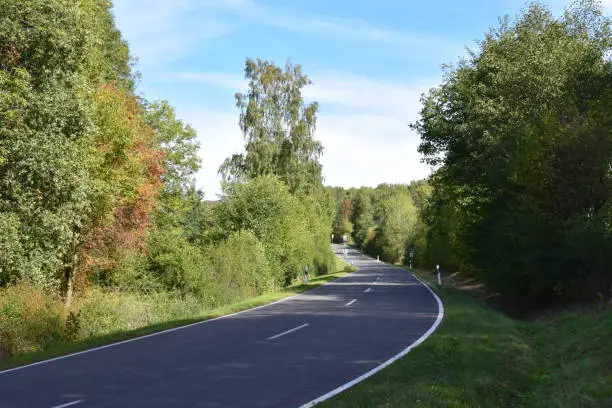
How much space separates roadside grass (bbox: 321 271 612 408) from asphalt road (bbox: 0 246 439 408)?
80cm

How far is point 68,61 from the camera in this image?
17609 mm

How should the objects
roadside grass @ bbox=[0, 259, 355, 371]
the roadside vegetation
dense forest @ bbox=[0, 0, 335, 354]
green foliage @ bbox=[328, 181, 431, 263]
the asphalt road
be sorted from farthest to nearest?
green foliage @ bbox=[328, 181, 431, 263] < dense forest @ bbox=[0, 0, 335, 354] < roadside grass @ bbox=[0, 259, 355, 371] < the roadside vegetation < the asphalt road

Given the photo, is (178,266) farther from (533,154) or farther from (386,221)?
(386,221)

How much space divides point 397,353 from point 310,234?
4483 cm

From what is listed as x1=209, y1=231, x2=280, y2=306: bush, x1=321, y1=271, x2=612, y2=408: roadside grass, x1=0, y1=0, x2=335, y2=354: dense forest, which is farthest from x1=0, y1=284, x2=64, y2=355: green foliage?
x1=321, y1=271, x2=612, y2=408: roadside grass


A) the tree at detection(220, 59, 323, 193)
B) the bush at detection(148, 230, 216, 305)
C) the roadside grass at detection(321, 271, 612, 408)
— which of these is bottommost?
the roadside grass at detection(321, 271, 612, 408)

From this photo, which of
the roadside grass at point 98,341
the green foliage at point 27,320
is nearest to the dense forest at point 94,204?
the green foliage at point 27,320

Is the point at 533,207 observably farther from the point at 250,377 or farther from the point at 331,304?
the point at 250,377

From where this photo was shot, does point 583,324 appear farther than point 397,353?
Yes

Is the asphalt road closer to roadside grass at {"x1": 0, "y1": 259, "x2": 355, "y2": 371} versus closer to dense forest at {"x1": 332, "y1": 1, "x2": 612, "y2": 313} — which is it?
roadside grass at {"x1": 0, "y1": 259, "x2": 355, "y2": 371}

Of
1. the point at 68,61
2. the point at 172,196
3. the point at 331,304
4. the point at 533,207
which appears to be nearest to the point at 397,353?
the point at 533,207

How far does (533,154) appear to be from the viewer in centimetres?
1859

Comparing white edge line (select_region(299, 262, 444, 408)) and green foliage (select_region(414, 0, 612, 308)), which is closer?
white edge line (select_region(299, 262, 444, 408))

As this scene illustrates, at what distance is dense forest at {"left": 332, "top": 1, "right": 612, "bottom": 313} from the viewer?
1797cm
